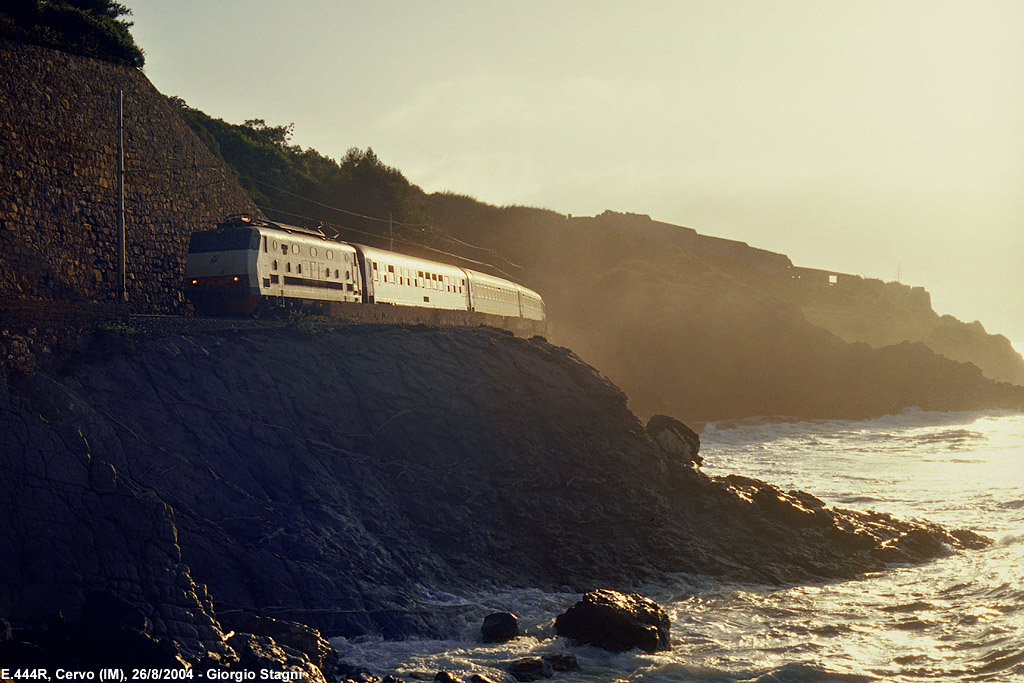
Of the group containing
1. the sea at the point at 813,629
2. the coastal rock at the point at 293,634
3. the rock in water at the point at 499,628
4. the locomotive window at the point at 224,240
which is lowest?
the sea at the point at 813,629

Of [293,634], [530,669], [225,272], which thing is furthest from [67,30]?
[530,669]

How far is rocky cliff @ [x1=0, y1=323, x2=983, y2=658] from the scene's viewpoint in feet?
61.6

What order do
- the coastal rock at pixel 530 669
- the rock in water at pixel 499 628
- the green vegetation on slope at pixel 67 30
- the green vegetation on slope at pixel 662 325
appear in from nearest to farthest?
the coastal rock at pixel 530 669
the rock in water at pixel 499 628
the green vegetation on slope at pixel 67 30
the green vegetation on slope at pixel 662 325

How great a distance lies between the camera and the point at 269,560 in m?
20.7

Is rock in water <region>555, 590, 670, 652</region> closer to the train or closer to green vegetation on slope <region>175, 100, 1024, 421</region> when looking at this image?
the train

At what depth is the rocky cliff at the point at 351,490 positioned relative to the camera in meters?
18.8

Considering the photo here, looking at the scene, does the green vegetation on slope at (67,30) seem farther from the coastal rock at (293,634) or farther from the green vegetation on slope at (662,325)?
the green vegetation on slope at (662,325)

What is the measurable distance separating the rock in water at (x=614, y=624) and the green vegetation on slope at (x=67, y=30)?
2620 cm

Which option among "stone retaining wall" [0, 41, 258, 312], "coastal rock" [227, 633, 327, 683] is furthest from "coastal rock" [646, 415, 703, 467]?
"stone retaining wall" [0, 41, 258, 312]

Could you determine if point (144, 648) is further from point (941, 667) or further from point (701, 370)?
point (701, 370)

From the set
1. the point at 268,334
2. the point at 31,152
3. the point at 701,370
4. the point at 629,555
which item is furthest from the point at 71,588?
the point at 701,370

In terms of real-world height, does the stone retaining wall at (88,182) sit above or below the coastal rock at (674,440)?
above

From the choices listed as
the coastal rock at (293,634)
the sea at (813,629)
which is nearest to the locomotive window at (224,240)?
the sea at (813,629)

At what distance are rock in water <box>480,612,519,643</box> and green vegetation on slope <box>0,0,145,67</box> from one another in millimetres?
24924
